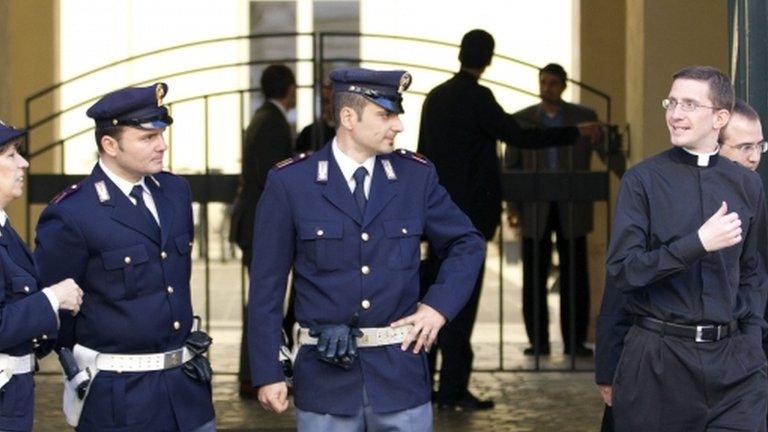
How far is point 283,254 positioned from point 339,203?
0.22 metres

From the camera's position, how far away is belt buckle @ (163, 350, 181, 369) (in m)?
5.41

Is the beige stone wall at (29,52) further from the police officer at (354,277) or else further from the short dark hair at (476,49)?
the police officer at (354,277)

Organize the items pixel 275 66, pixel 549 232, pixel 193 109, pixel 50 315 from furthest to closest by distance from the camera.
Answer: pixel 193 109
pixel 549 232
pixel 275 66
pixel 50 315

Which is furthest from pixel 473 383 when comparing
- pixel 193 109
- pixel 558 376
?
pixel 193 109

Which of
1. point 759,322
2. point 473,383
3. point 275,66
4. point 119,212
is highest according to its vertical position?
point 275,66

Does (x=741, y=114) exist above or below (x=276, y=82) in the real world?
below

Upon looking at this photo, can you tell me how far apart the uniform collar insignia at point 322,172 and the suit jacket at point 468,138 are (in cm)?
310

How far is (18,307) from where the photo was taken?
16.2ft

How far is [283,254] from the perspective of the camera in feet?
17.3

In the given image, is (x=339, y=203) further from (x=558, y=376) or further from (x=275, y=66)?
(x=558, y=376)

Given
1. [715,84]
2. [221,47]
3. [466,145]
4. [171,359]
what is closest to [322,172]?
[171,359]

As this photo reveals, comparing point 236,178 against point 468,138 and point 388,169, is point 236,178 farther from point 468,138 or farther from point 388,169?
point 388,169

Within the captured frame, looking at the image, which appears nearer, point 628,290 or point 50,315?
point 50,315

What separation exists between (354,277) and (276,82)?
12.3ft
